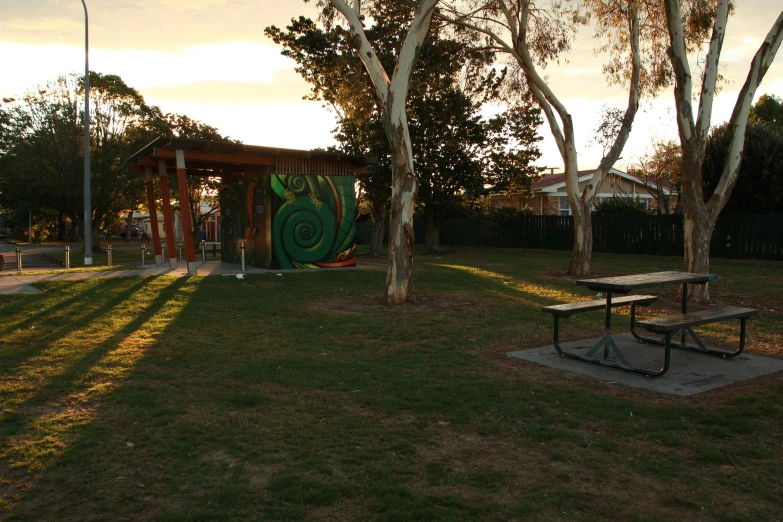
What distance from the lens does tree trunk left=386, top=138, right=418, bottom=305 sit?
1073 cm

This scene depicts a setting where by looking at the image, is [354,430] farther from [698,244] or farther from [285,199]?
[285,199]

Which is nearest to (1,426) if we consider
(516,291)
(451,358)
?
(451,358)

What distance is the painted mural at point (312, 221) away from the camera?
17859 mm

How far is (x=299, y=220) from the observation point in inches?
714

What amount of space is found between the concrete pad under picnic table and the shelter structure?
37.6 ft

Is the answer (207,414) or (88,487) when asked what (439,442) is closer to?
(207,414)

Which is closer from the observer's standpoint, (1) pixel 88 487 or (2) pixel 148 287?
(1) pixel 88 487

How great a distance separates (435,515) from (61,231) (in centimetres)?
6150

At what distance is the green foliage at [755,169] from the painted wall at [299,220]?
12348 millimetres

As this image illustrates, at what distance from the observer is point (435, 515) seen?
3312 millimetres

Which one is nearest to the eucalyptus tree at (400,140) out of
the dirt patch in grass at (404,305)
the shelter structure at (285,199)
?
the dirt patch in grass at (404,305)

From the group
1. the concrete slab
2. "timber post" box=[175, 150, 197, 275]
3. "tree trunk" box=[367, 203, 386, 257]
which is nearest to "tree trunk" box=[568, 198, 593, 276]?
"timber post" box=[175, 150, 197, 275]

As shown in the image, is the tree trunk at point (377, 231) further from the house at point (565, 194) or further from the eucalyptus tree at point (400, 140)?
the eucalyptus tree at point (400, 140)

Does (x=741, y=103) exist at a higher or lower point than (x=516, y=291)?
higher
